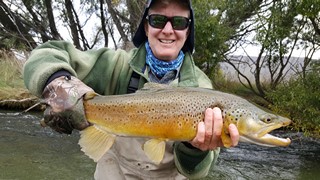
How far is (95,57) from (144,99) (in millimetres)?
580

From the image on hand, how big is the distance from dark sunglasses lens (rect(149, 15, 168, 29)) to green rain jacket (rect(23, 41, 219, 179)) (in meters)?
0.25

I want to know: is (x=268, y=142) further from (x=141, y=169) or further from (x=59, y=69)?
(x=59, y=69)

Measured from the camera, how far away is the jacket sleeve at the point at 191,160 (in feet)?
9.50

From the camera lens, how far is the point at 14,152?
8922mm

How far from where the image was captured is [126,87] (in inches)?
124

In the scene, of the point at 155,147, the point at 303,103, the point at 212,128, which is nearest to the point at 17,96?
the point at 303,103

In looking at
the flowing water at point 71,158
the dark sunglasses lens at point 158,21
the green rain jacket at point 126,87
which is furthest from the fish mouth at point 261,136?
the flowing water at point 71,158

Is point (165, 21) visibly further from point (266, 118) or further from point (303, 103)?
point (303, 103)

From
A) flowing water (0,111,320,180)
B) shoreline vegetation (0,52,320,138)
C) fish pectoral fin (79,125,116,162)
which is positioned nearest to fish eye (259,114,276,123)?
fish pectoral fin (79,125,116,162)

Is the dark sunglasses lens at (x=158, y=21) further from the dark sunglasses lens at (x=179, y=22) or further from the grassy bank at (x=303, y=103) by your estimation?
the grassy bank at (x=303, y=103)

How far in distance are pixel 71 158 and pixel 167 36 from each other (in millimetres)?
6499

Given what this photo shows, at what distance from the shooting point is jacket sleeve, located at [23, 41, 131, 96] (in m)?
2.67

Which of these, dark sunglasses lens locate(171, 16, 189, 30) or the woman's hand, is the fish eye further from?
dark sunglasses lens locate(171, 16, 189, 30)

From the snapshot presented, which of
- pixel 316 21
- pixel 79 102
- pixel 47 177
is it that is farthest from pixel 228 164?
pixel 79 102
